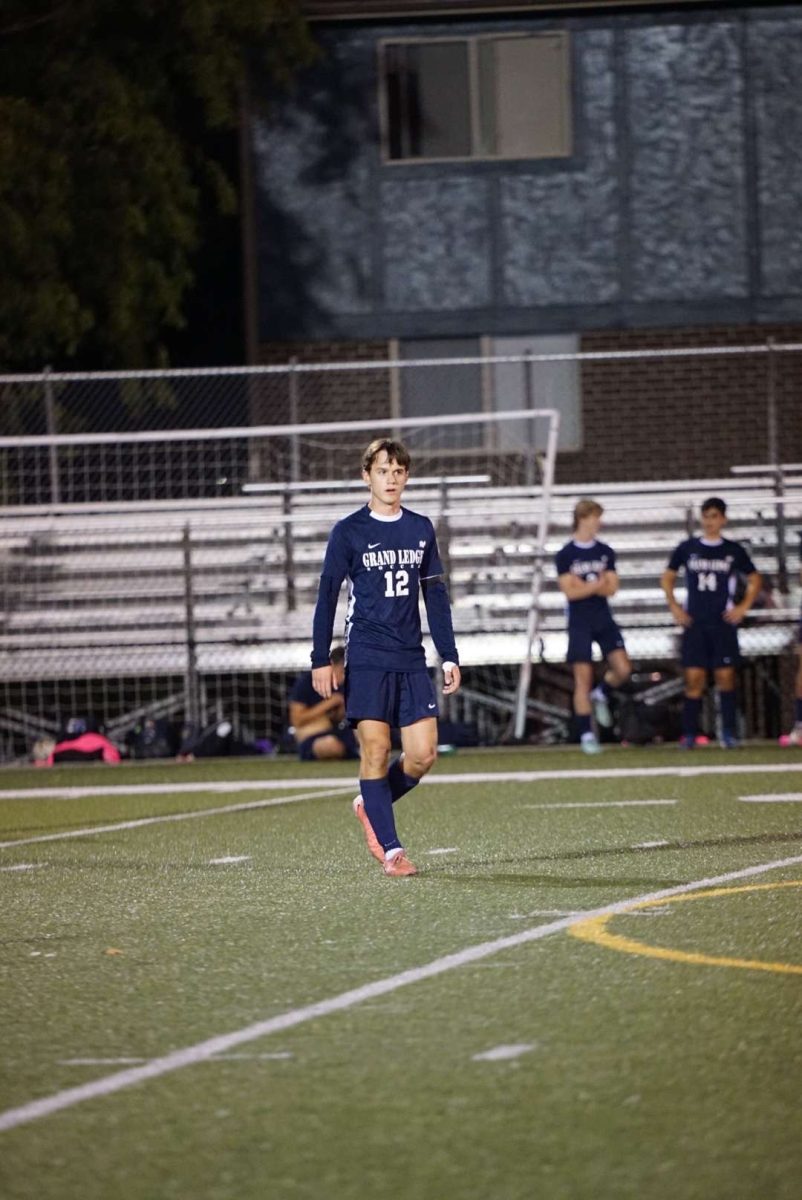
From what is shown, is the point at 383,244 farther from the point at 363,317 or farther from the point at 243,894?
the point at 243,894

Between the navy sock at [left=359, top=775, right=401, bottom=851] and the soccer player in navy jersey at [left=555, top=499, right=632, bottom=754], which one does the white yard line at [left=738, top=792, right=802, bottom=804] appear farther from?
the soccer player in navy jersey at [left=555, top=499, right=632, bottom=754]

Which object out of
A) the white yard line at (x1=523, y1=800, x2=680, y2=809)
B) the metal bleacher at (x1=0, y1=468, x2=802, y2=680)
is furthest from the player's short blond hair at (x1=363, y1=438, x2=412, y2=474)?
the metal bleacher at (x1=0, y1=468, x2=802, y2=680)

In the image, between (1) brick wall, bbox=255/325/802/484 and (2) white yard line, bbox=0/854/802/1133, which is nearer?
(2) white yard line, bbox=0/854/802/1133

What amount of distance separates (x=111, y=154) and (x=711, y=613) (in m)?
9.04

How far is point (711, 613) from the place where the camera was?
17.2 meters

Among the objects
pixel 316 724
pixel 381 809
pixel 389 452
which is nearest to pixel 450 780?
pixel 316 724

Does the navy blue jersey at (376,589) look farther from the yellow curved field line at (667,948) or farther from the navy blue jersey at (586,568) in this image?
the navy blue jersey at (586,568)

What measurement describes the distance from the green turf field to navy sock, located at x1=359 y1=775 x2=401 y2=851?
0.70 feet

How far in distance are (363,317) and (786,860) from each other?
51.0 feet

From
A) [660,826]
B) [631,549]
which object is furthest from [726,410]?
[660,826]

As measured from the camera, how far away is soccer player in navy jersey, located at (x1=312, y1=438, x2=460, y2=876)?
8938 mm

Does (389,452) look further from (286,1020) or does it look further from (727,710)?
(727,710)

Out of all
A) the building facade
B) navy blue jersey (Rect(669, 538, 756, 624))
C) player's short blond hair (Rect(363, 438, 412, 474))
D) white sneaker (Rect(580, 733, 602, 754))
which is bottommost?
white sneaker (Rect(580, 733, 602, 754))

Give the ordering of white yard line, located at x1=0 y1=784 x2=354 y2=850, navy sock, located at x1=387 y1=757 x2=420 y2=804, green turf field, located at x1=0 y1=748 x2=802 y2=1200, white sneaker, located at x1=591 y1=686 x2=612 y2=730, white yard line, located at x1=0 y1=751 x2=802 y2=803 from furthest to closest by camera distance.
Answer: white sneaker, located at x1=591 y1=686 x2=612 y2=730 < white yard line, located at x1=0 y1=751 x2=802 y2=803 < white yard line, located at x1=0 y1=784 x2=354 y2=850 < navy sock, located at x1=387 y1=757 x2=420 y2=804 < green turf field, located at x1=0 y1=748 x2=802 y2=1200
